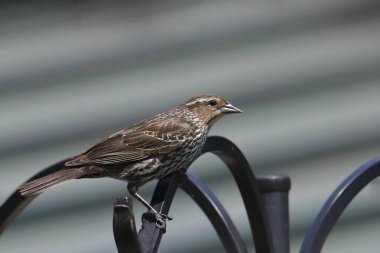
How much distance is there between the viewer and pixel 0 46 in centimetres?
572

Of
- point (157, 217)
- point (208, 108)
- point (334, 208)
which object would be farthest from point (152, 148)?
point (157, 217)

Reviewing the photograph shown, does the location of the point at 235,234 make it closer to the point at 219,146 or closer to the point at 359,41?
the point at 219,146

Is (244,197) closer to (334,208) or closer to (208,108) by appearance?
(334,208)

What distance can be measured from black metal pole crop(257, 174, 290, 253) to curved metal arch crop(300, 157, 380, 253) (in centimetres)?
31

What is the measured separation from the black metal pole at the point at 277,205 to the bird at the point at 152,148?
0.36 meters

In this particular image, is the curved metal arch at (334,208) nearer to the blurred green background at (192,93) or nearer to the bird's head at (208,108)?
the bird's head at (208,108)

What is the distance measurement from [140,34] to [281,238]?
2370 mm

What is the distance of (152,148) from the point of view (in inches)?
172

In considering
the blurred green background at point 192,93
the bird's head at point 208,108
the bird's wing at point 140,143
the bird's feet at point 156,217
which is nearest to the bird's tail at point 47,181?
the bird's wing at point 140,143

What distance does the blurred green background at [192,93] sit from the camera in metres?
5.77

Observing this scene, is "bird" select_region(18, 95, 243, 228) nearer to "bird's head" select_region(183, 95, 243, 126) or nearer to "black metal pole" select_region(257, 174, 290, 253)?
"bird's head" select_region(183, 95, 243, 126)

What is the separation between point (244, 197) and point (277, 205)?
0.55ft

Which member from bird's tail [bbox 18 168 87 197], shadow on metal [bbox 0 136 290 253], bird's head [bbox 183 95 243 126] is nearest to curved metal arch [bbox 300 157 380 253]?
shadow on metal [bbox 0 136 290 253]

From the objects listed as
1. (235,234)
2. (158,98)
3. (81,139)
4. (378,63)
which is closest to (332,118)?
(378,63)
